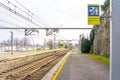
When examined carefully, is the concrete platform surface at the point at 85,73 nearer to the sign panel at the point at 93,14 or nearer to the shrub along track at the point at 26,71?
the shrub along track at the point at 26,71

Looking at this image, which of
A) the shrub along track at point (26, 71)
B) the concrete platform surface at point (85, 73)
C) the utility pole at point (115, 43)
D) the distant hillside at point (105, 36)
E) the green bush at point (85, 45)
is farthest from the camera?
the green bush at point (85, 45)

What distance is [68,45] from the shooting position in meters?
A: 159

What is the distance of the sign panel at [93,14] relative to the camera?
693 cm

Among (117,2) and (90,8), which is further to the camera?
(90,8)

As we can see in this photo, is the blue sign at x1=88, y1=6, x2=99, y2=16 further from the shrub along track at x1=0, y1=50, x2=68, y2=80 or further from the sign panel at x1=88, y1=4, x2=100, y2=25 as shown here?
the shrub along track at x1=0, y1=50, x2=68, y2=80

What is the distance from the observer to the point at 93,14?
23.0 feet

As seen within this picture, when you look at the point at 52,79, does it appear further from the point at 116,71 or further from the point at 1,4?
the point at 1,4

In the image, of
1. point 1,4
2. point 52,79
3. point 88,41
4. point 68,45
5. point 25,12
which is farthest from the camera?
point 68,45

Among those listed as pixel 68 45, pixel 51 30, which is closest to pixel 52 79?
pixel 51 30

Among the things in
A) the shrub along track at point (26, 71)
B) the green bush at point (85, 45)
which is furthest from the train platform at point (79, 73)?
the green bush at point (85, 45)

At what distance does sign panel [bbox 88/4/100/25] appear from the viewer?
6.93 m

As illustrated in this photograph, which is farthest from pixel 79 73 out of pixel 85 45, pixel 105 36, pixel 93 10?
pixel 85 45

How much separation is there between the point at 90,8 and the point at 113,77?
7.70 ft

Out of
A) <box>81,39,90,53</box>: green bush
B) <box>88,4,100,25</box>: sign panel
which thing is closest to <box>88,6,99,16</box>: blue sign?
<box>88,4,100,25</box>: sign panel
